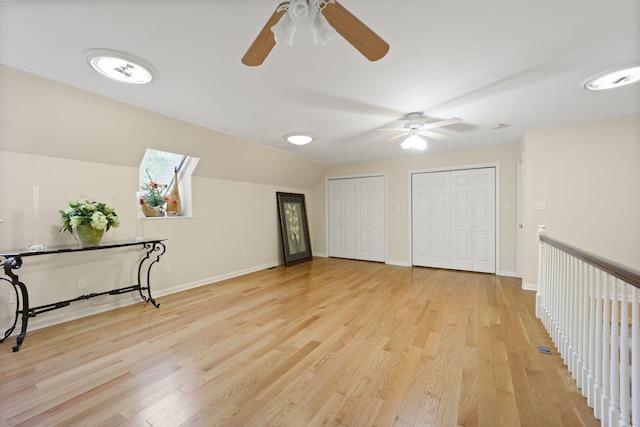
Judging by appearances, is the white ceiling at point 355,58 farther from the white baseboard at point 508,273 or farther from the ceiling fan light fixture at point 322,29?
the white baseboard at point 508,273

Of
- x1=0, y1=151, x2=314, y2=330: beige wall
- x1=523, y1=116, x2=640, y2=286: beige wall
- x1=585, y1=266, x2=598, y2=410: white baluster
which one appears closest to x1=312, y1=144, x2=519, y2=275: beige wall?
x1=523, y1=116, x2=640, y2=286: beige wall

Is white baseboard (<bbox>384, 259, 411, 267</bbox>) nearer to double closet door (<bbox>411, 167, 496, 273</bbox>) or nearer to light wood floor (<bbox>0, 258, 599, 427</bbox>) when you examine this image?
double closet door (<bbox>411, 167, 496, 273</bbox>)

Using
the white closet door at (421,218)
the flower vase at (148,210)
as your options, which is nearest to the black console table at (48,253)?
the flower vase at (148,210)

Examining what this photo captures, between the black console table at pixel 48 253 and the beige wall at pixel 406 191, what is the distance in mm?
3916

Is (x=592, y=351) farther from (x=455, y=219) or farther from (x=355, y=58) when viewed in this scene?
(x=455, y=219)

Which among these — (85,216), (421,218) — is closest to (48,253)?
(85,216)

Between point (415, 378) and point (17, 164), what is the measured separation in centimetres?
406

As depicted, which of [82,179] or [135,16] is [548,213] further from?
[82,179]

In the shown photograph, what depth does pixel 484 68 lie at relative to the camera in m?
1.94

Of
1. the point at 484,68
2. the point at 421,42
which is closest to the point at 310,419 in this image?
the point at 421,42

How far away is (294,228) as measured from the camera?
19.3 ft

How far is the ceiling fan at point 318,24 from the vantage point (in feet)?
3.57

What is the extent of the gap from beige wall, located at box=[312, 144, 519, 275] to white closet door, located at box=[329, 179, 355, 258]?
0.68 feet

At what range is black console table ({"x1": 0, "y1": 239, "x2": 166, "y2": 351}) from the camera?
2.11 metres
